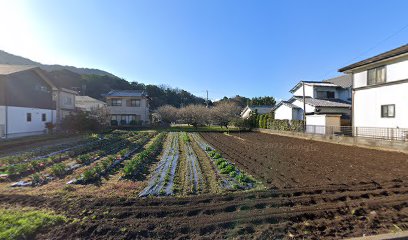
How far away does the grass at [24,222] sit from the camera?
9.20ft

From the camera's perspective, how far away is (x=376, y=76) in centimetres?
1318

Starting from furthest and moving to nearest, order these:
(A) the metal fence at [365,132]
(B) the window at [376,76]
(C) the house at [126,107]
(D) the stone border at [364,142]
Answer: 1. (C) the house at [126,107]
2. (B) the window at [376,76]
3. (A) the metal fence at [365,132]
4. (D) the stone border at [364,142]

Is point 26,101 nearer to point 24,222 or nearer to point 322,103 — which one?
point 24,222

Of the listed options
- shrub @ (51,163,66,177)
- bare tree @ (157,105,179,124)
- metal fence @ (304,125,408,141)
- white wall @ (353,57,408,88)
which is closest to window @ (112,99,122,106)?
bare tree @ (157,105,179,124)

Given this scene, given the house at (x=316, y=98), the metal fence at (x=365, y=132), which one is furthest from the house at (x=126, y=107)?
the metal fence at (x=365, y=132)

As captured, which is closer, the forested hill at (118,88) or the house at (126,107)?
the house at (126,107)

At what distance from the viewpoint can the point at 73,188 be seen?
188 inches

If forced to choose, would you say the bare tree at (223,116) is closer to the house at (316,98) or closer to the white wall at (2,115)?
the house at (316,98)

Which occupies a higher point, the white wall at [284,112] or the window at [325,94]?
the window at [325,94]

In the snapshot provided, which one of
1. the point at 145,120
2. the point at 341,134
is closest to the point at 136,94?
the point at 145,120

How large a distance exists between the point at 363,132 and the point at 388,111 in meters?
1.80

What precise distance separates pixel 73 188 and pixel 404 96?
15173mm

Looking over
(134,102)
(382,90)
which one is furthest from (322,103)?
(134,102)

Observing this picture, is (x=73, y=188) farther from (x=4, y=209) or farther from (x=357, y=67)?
(x=357, y=67)
